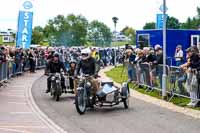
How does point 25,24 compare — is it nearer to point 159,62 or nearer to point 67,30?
point 159,62

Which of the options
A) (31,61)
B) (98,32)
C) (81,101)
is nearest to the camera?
(81,101)

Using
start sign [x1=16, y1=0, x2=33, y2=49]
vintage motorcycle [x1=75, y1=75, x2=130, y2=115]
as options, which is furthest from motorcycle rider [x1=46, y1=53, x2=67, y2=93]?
start sign [x1=16, y1=0, x2=33, y2=49]

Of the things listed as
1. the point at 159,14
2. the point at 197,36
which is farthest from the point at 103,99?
the point at 197,36

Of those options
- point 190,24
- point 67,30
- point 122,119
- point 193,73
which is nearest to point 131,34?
point 67,30

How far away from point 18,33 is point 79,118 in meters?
20.1

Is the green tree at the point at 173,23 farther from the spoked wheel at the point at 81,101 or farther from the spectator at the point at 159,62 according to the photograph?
the spoked wheel at the point at 81,101

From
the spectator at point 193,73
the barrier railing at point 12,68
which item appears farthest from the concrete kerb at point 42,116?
the barrier railing at point 12,68

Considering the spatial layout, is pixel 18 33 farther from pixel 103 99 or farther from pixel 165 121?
pixel 165 121

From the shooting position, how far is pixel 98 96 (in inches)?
623

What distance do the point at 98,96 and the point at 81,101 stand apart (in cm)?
68

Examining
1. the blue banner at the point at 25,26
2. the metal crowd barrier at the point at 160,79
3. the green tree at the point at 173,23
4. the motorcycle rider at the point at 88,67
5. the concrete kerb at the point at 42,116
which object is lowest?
the concrete kerb at the point at 42,116

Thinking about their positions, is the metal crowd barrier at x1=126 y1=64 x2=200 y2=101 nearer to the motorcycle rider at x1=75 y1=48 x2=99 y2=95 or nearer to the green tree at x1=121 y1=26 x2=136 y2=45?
the motorcycle rider at x1=75 y1=48 x2=99 y2=95

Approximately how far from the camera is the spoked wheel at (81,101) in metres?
15.2

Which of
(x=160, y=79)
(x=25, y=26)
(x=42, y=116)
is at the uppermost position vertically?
(x=25, y=26)
